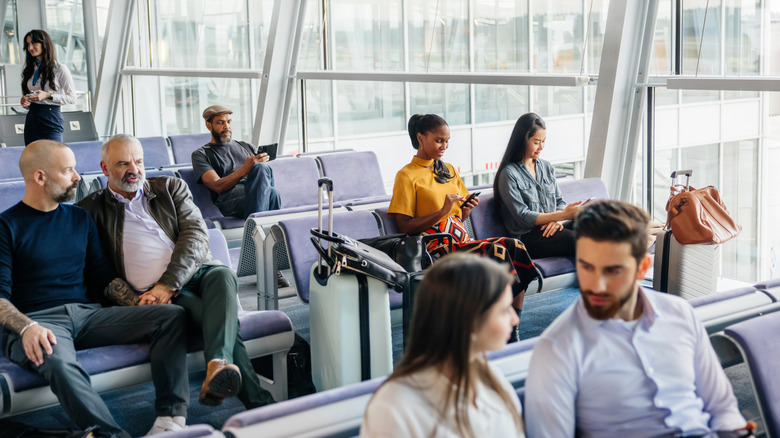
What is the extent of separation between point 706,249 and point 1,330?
10.3 ft

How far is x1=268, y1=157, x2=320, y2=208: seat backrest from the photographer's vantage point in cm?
589

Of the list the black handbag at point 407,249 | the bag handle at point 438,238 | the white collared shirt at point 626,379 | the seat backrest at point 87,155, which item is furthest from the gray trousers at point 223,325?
the seat backrest at point 87,155

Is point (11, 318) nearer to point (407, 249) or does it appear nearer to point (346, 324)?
point (346, 324)

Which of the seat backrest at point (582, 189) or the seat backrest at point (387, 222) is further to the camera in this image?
the seat backrest at point (582, 189)

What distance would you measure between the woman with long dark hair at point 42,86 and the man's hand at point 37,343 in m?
4.58

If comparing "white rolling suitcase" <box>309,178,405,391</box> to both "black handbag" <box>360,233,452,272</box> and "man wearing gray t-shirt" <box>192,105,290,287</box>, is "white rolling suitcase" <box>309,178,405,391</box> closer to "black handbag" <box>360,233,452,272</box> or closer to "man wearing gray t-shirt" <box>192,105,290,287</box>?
"black handbag" <box>360,233,452,272</box>

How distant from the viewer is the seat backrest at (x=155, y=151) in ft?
23.1

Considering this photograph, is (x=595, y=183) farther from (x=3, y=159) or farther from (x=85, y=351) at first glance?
(x=3, y=159)

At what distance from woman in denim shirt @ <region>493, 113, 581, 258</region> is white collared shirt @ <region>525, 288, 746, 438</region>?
2322mm

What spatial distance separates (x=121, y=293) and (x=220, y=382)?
0.69m

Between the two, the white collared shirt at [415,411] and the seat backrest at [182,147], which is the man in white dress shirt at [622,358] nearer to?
the white collared shirt at [415,411]

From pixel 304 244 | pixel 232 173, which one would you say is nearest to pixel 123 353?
pixel 304 244

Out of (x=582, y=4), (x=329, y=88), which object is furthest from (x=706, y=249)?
(x=329, y=88)

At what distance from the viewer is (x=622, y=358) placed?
184 centimetres
